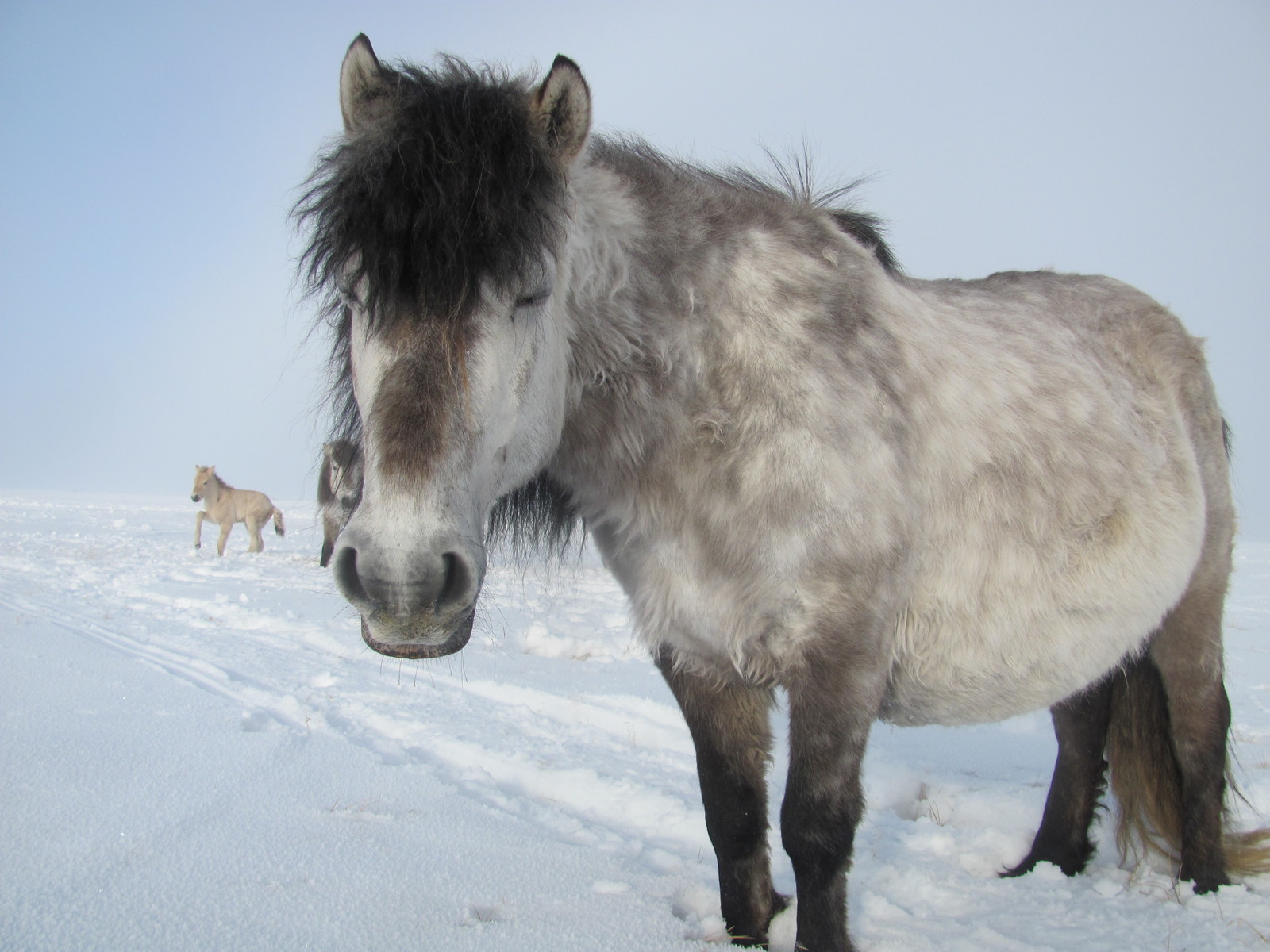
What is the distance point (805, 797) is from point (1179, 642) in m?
1.99

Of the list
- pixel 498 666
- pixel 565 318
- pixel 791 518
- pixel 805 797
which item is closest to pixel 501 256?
pixel 565 318

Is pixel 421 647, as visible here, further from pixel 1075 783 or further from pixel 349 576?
pixel 1075 783

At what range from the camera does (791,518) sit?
5.77 ft

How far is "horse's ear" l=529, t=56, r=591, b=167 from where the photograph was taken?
1.60 meters

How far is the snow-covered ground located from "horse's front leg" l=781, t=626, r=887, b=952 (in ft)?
1.13

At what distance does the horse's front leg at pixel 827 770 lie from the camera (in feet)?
5.84

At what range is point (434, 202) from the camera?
144 cm

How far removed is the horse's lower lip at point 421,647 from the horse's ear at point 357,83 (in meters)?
1.15

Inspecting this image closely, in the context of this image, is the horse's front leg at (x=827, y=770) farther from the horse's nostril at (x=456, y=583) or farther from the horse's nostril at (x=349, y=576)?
the horse's nostril at (x=349, y=576)

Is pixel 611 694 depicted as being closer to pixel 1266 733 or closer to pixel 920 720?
pixel 920 720

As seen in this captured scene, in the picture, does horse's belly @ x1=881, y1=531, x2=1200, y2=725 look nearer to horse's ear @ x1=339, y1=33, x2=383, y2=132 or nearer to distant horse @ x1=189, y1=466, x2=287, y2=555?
horse's ear @ x1=339, y1=33, x2=383, y2=132

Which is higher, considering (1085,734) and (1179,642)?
(1179,642)

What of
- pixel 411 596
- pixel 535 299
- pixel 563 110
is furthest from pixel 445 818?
pixel 563 110

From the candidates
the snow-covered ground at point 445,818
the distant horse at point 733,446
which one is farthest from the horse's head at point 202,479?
the distant horse at point 733,446
